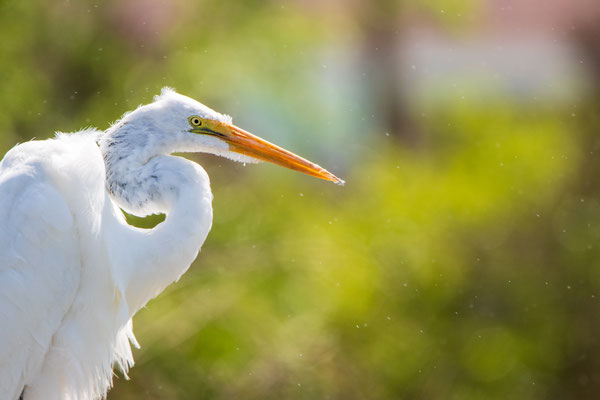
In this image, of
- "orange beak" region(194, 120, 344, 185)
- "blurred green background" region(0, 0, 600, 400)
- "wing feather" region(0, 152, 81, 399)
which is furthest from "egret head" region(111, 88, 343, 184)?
"blurred green background" region(0, 0, 600, 400)

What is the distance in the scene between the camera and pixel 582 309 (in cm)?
473

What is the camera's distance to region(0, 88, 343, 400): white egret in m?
2.42

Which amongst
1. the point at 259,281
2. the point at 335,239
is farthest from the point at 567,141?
the point at 259,281

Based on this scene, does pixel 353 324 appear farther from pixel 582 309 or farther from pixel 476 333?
pixel 582 309

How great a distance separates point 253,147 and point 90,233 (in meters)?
0.52

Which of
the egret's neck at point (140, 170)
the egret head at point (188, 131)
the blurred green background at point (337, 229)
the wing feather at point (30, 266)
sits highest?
the egret head at point (188, 131)

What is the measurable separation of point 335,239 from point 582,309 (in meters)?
1.35

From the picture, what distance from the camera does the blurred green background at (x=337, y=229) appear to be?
4602mm

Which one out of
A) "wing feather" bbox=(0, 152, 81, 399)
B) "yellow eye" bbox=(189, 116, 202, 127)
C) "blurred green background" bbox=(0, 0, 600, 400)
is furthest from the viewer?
"blurred green background" bbox=(0, 0, 600, 400)

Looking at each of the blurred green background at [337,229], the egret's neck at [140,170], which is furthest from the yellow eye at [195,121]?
the blurred green background at [337,229]

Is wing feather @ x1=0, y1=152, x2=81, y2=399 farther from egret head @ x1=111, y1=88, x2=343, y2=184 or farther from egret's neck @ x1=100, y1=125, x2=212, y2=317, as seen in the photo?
egret head @ x1=111, y1=88, x2=343, y2=184

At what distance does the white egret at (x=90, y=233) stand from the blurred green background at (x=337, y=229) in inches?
80.1

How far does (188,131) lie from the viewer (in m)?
2.53

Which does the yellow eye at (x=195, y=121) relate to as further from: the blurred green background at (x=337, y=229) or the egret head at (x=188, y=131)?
the blurred green background at (x=337, y=229)
